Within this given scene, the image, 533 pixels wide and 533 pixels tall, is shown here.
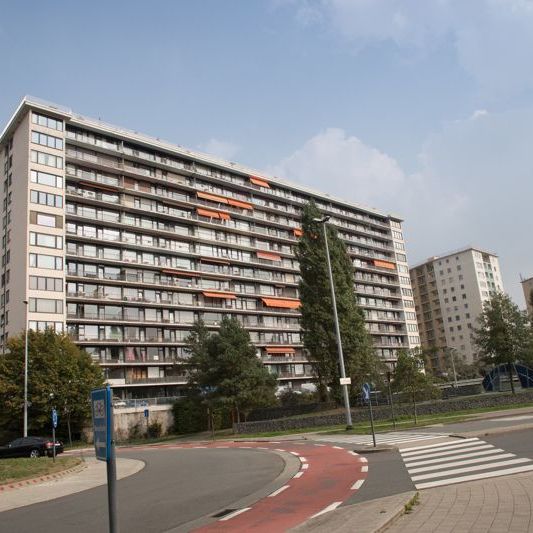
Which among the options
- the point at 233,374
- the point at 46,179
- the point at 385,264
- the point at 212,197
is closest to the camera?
the point at 233,374

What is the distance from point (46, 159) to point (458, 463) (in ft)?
181

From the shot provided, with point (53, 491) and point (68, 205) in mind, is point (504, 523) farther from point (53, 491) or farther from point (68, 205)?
point (68, 205)

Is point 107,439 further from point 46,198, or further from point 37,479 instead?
point 46,198

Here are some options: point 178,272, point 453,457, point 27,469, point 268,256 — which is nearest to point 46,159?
point 178,272

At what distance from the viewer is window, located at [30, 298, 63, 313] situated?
172ft

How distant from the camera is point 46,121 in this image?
58.8 metres

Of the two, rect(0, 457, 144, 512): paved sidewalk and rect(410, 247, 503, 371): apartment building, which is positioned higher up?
rect(410, 247, 503, 371): apartment building

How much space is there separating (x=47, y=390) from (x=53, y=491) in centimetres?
3096

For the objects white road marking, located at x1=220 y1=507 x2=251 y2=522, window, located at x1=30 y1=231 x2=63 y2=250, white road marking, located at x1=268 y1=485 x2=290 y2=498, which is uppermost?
window, located at x1=30 y1=231 x2=63 y2=250

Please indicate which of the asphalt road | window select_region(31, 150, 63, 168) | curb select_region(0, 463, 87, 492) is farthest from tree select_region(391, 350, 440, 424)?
window select_region(31, 150, 63, 168)

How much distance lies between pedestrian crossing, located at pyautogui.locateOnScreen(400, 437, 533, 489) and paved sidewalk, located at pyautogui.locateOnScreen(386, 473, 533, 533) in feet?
4.22

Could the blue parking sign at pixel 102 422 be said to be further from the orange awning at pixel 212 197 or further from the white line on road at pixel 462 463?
the orange awning at pixel 212 197

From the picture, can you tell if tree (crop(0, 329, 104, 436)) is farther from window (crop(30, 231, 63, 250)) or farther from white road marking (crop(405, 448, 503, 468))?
white road marking (crop(405, 448, 503, 468))

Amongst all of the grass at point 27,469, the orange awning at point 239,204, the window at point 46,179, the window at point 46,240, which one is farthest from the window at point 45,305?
the grass at point 27,469
